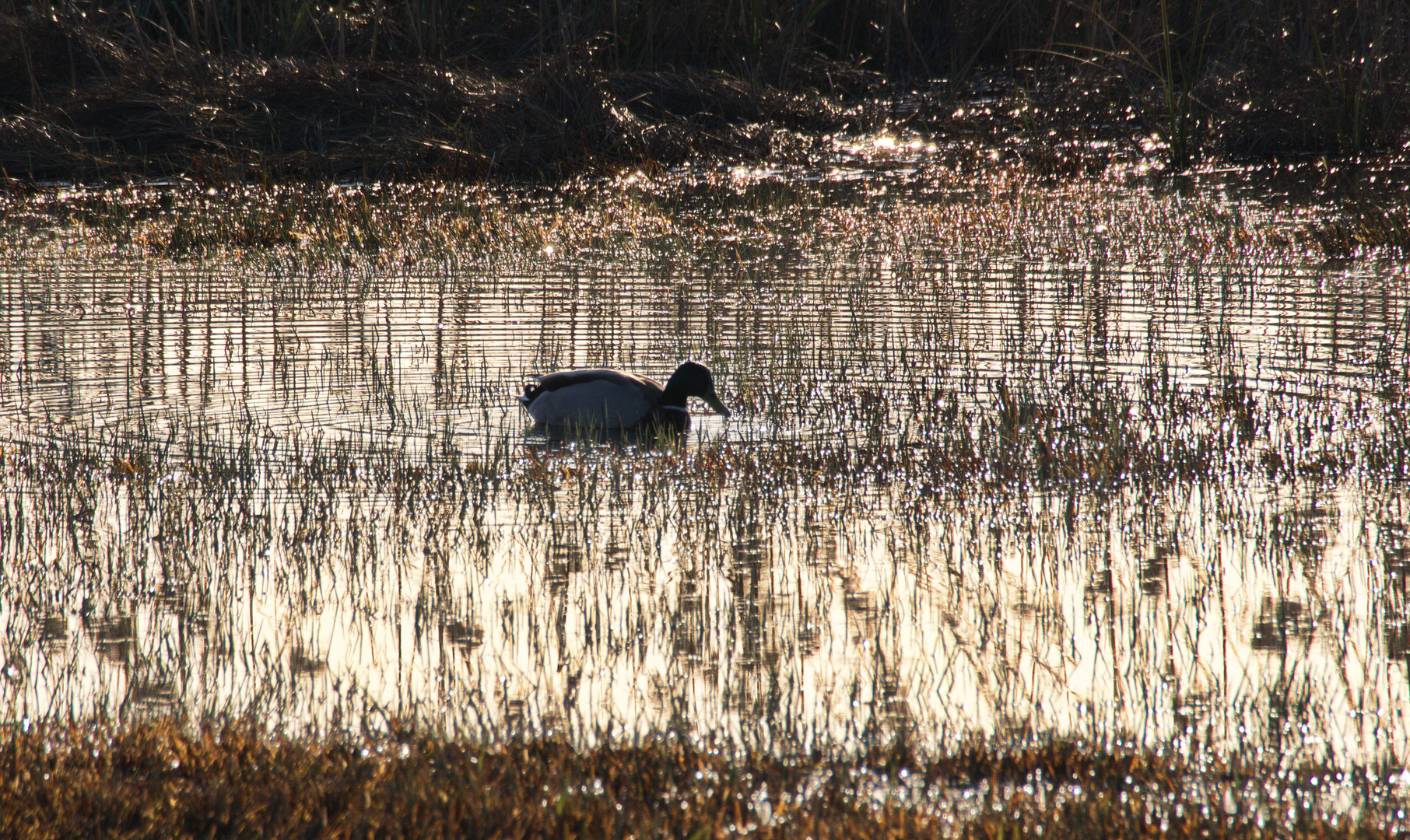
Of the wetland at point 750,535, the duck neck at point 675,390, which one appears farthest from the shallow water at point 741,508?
the duck neck at point 675,390

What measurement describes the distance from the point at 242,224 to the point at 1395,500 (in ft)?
36.4

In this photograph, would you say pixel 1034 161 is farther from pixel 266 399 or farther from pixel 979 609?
pixel 979 609

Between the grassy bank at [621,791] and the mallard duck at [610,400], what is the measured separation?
4048mm

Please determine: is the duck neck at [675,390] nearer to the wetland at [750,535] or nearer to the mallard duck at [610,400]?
the mallard duck at [610,400]

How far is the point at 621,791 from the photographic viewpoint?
3391 millimetres

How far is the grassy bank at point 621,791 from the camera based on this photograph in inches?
124

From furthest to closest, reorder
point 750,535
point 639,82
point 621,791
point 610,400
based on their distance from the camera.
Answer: point 639,82 < point 610,400 < point 750,535 < point 621,791

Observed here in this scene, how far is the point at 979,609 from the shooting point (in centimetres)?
491

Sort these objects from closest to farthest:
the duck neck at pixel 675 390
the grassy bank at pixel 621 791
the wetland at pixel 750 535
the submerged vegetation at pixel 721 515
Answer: the grassy bank at pixel 621 791 < the submerged vegetation at pixel 721 515 < the wetland at pixel 750 535 < the duck neck at pixel 675 390

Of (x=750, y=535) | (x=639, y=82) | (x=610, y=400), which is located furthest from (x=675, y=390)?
(x=639, y=82)

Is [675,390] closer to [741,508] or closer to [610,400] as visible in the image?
[610,400]

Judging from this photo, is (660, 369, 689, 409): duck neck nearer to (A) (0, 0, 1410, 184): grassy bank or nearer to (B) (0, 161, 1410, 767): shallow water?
(B) (0, 161, 1410, 767): shallow water

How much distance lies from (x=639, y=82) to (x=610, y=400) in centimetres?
1528

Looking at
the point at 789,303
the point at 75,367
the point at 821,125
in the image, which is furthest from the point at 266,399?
the point at 821,125
